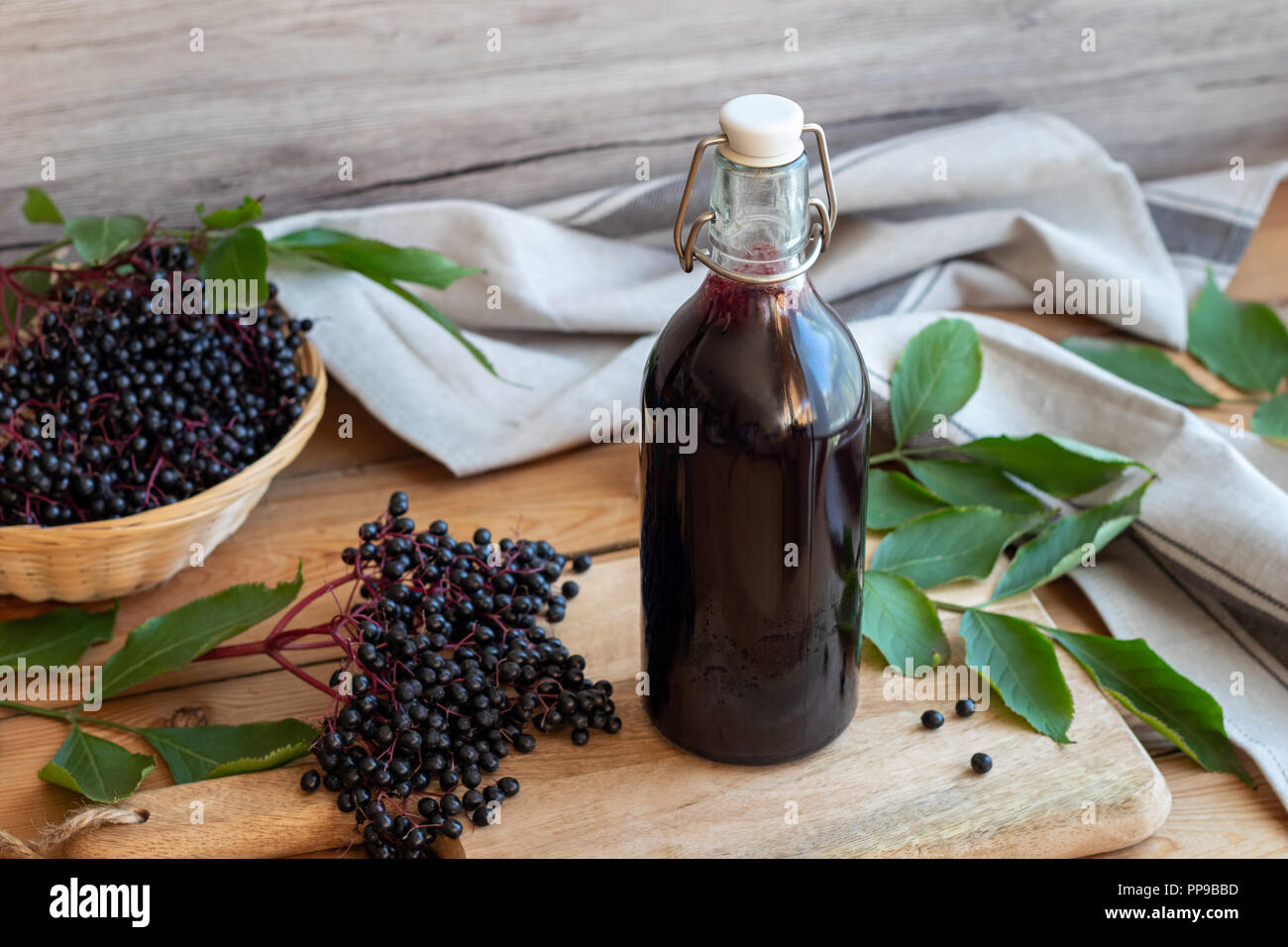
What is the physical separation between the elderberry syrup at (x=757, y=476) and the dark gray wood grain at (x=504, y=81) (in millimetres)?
536

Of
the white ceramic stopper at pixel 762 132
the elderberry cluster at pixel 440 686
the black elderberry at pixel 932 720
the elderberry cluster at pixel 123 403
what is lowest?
the black elderberry at pixel 932 720

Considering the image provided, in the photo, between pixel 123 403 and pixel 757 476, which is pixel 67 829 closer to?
pixel 123 403

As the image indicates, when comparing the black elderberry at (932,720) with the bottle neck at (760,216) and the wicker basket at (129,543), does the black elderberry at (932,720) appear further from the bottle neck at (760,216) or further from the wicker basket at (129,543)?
the wicker basket at (129,543)

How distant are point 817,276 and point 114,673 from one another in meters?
0.69

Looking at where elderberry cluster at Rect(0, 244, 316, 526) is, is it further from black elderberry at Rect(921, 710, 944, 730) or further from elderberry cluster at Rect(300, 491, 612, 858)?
black elderberry at Rect(921, 710, 944, 730)

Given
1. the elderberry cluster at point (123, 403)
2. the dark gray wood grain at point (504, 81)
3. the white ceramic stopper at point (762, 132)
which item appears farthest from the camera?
the dark gray wood grain at point (504, 81)

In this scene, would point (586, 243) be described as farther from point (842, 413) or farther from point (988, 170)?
point (842, 413)

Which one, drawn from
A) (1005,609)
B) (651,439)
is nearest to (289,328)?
(651,439)

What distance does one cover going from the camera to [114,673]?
31.6 inches

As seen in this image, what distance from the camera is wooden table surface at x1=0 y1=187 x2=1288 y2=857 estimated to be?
0.77m

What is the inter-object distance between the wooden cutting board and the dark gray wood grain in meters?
0.59

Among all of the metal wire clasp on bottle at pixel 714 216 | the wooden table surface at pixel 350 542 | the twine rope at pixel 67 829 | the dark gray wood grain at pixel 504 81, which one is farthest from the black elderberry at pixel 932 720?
the dark gray wood grain at pixel 504 81

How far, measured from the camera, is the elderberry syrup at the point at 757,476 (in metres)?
0.62

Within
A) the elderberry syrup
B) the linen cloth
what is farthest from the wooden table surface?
the elderberry syrup
